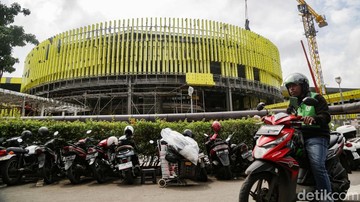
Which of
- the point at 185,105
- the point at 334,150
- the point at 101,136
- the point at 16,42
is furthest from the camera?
the point at 185,105

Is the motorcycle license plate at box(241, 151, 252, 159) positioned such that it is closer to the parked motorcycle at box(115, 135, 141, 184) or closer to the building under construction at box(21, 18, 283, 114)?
the parked motorcycle at box(115, 135, 141, 184)

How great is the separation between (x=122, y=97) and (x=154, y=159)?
78.0ft

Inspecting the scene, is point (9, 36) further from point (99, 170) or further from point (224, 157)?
point (224, 157)

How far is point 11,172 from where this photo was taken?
5.44 meters

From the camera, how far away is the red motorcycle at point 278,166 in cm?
273

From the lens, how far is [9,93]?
1878 centimetres

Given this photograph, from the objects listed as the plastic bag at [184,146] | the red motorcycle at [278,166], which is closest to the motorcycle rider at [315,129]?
the red motorcycle at [278,166]

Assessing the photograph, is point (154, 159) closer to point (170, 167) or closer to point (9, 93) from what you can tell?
point (170, 167)

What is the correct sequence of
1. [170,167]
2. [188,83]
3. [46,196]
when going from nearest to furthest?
[46,196]
[170,167]
[188,83]

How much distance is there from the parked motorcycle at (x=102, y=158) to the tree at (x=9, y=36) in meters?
4.54

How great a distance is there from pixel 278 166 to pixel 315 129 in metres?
0.85

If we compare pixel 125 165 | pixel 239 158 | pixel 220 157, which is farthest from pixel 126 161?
pixel 239 158

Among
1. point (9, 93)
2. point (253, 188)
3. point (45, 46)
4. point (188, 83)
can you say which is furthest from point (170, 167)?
point (45, 46)

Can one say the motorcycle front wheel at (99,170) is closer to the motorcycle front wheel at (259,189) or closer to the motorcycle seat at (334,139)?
the motorcycle front wheel at (259,189)
